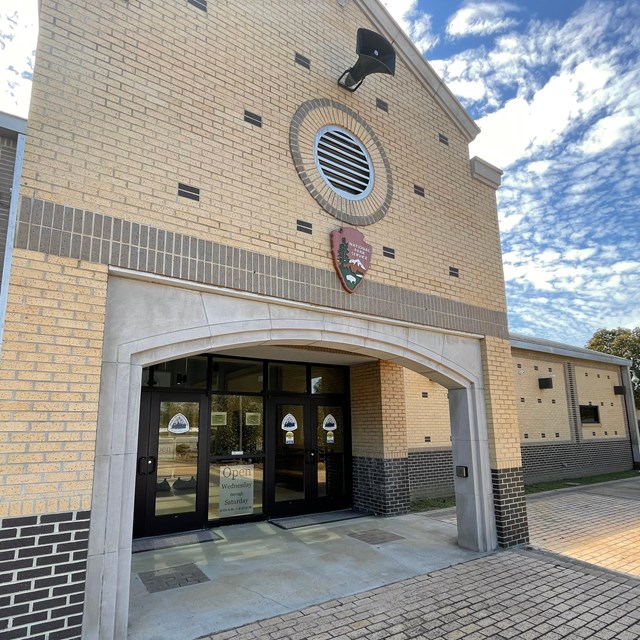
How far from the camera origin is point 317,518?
8.39m

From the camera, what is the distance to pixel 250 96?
540cm

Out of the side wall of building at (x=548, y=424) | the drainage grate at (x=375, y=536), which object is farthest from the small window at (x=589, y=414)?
the drainage grate at (x=375, y=536)

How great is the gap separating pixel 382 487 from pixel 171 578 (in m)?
4.45

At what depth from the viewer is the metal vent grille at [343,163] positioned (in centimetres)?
A: 608

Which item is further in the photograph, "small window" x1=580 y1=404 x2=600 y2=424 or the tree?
the tree

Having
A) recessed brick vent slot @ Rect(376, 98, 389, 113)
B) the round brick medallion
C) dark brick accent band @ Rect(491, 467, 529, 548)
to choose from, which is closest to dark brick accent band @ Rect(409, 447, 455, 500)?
dark brick accent band @ Rect(491, 467, 529, 548)

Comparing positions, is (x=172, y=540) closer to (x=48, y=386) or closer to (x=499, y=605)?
(x=48, y=386)

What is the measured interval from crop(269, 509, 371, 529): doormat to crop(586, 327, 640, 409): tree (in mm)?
24422

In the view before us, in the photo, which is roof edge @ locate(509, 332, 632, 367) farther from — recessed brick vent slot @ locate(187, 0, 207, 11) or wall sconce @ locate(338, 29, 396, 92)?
recessed brick vent slot @ locate(187, 0, 207, 11)

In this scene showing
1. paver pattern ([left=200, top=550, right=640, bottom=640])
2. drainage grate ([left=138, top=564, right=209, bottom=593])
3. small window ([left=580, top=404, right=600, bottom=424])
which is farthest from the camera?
small window ([left=580, top=404, right=600, bottom=424])

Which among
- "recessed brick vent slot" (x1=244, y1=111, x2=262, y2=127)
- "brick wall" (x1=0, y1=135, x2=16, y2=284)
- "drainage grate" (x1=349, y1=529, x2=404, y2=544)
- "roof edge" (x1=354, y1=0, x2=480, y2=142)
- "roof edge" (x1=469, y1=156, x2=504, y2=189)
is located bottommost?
"drainage grate" (x1=349, y1=529, x2=404, y2=544)

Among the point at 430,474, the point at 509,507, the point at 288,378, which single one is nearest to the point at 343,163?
the point at 288,378

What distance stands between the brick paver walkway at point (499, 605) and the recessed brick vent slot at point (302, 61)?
644 cm

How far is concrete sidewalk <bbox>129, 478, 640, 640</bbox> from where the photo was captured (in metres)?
4.23
